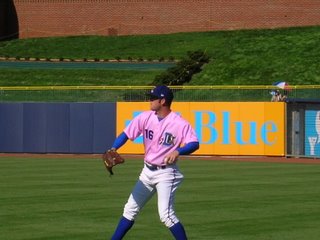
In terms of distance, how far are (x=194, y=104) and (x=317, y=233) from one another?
868 inches

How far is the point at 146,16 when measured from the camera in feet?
207

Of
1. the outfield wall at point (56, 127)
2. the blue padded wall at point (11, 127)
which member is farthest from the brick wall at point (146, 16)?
the blue padded wall at point (11, 127)

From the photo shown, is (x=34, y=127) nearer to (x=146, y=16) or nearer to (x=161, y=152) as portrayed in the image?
(x=161, y=152)

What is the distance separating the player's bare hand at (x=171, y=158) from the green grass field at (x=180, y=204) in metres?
2.53

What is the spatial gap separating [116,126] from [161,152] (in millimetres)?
25021

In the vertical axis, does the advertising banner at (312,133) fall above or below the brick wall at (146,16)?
below

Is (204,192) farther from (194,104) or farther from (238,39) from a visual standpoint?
(238,39)

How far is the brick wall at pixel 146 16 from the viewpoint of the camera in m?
60.6

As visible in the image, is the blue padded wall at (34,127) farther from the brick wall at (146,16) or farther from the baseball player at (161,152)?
the baseball player at (161,152)

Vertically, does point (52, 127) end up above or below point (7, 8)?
below

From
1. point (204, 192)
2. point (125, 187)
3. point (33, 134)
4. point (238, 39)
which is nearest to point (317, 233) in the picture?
point (204, 192)

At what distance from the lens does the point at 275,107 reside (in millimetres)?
34531

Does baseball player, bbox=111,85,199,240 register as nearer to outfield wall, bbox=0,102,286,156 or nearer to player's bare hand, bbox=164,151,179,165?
player's bare hand, bbox=164,151,179,165

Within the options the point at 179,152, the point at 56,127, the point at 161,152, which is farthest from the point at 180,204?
the point at 56,127
